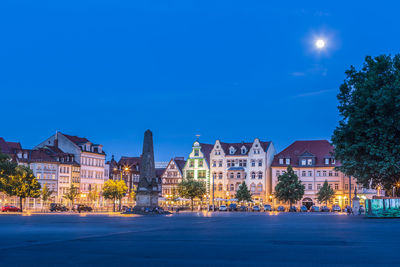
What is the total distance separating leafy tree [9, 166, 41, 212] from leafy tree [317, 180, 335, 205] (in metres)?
54.1

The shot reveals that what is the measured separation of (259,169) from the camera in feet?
419

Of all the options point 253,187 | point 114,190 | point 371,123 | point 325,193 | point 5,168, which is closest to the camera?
point 371,123

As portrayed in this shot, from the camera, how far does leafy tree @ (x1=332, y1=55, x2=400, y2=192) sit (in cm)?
4328

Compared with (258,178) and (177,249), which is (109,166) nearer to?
(258,178)

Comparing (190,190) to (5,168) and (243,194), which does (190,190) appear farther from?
(5,168)

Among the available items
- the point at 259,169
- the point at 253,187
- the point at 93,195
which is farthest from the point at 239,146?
the point at 93,195

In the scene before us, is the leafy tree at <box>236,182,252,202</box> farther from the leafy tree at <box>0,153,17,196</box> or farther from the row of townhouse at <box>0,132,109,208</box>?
the leafy tree at <box>0,153,17,196</box>

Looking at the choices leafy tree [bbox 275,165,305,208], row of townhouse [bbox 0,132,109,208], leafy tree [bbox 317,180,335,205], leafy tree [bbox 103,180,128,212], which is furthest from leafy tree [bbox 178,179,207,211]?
leafy tree [bbox 317,180,335,205]

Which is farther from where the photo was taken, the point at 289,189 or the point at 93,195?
the point at 93,195

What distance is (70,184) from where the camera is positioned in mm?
123062

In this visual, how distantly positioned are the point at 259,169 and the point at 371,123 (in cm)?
8346

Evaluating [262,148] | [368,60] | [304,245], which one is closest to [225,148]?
[262,148]

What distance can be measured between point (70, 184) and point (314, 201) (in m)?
51.8

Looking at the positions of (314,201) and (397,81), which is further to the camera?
(314,201)
